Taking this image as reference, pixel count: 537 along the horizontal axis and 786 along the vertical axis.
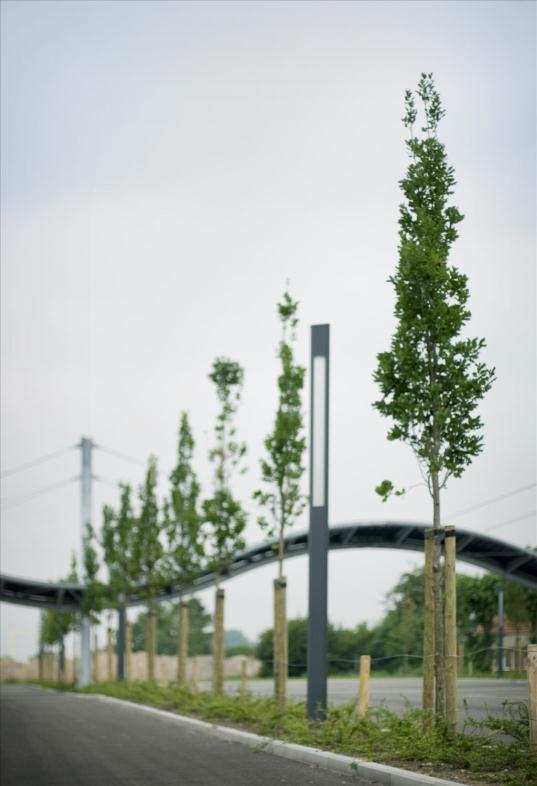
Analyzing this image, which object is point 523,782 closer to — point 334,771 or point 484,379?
point 334,771

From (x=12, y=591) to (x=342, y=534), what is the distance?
20152 mm

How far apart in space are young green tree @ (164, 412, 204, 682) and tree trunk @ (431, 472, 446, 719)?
1656 centimetres

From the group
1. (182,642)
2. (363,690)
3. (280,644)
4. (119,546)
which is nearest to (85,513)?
(119,546)

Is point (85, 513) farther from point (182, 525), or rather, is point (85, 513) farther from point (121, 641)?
point (182, 525)

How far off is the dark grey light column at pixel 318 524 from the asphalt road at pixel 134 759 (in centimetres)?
186

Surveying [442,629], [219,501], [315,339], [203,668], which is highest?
[315,339]

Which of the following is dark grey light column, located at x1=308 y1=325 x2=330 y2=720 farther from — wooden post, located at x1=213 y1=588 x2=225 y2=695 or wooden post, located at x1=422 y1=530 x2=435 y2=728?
wooden post, located at x1=213 y1=588 x2=225 y2=695

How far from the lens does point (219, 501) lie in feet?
83.8

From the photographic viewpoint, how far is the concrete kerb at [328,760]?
10156 millimetres

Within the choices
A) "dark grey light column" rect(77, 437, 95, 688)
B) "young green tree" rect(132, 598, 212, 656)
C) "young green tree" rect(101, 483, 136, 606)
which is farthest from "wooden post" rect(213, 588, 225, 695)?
"young green tree" rect(132, 598, 212, 656)

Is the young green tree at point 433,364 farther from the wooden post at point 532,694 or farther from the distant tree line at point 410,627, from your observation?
the distant tree line at point 410,627

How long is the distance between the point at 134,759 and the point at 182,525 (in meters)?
19.3

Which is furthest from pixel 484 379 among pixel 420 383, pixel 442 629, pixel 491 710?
pixel 491 710

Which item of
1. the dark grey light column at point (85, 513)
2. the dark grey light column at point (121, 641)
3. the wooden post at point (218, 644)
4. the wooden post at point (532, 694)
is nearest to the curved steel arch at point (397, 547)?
the dark grey light column at point (121, 641)
